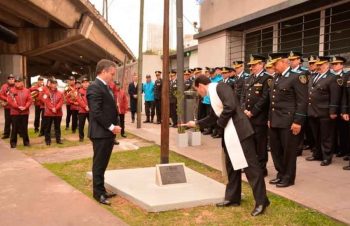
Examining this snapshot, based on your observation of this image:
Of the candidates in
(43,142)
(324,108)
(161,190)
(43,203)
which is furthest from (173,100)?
(43,203)

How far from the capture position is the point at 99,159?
6004mm

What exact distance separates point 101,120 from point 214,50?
969 cm

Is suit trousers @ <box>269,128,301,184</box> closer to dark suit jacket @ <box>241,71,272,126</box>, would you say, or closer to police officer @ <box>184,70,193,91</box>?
dark suit jacket @ <box>241,71,272,126</box>

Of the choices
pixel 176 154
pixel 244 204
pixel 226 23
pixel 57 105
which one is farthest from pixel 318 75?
pixel 57 105

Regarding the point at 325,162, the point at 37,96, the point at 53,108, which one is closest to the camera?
the point at 325,162

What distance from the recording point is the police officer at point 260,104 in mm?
7246

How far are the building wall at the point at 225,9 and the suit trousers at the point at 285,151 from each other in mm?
5730

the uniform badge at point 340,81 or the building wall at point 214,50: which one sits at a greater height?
the building wall at point 214,50

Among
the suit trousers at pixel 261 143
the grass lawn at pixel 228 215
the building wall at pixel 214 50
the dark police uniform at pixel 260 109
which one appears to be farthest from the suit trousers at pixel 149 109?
the grass lawn at pixel 228 215

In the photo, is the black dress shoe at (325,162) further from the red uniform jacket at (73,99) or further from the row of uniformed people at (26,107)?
the red uniform jacket at (73,99)

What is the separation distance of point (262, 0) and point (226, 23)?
5.79 feet

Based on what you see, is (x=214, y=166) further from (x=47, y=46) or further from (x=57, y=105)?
(x=47, y=46)

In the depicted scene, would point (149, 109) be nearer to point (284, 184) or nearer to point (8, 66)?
point (284, 184)

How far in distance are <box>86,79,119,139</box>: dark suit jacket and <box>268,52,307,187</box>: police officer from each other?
2.50 meters
